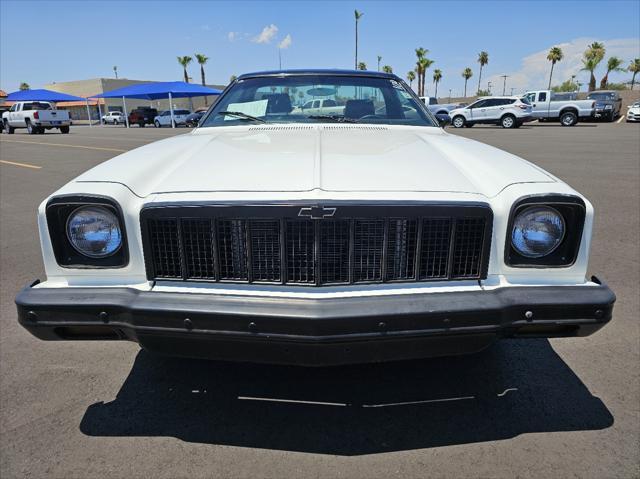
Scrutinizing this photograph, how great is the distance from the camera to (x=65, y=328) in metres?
2.01

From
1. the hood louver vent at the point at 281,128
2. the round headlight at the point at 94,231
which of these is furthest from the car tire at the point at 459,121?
the round headlight at the point at 94,231

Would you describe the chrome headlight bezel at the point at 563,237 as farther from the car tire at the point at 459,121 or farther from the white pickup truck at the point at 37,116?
the white pickup truck at the point at 37,116

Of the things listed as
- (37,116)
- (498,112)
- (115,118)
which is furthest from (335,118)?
(115,118)

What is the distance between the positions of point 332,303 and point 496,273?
0.77 m

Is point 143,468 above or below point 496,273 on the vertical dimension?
below

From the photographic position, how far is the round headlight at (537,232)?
2.00m

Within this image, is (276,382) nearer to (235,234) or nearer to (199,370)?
(199,370)

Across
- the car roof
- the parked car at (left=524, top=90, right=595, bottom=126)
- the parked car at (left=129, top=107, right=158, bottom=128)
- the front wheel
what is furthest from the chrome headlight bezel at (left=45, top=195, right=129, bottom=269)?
the parked car at (left=129, top=107, right=158, bottom=128)

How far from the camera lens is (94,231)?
2.02 meters

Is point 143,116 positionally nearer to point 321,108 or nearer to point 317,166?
point 321,108

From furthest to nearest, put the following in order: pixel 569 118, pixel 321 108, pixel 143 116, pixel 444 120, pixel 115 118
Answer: pixel 115 118, pixel 143 116, pixel 569 118, pixel 444 120, pixel 321 108

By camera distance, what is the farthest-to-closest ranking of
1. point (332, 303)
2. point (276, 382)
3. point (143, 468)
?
point (276, 382), point (143, 468), point (332, 303)

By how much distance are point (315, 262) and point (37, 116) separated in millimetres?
30374

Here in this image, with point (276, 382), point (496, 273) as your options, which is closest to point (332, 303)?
point (496, 273)
